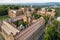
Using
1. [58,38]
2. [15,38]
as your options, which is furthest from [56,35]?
[15,38]

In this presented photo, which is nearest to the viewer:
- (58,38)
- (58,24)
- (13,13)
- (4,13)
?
(58,38)

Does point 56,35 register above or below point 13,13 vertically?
above

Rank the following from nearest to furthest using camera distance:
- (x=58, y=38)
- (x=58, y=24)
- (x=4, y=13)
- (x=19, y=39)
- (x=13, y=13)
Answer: (x=19, y=39)
(x=58, y=38)
(x=58, y=24)
(x=13, y=13)
(x=4, y=13)

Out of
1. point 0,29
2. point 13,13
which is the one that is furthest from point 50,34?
point 13,13

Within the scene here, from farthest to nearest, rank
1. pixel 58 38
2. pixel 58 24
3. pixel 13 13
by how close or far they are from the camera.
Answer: pixel 13 13 → pixel 58 24 → pixel 58 38

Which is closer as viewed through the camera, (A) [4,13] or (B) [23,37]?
(B) [23,37]

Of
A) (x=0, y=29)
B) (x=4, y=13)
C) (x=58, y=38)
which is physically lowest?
(x=4, y=13)

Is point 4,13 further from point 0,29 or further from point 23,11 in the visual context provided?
point 0,29

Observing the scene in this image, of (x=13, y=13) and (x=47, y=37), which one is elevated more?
(x=47, y=37)

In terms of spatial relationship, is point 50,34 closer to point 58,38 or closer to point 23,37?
point 58,38
